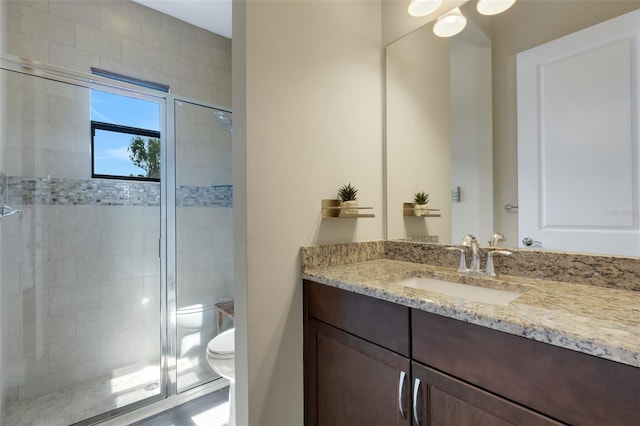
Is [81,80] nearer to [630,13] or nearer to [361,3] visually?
[361,3]

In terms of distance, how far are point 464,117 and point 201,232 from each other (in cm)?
203

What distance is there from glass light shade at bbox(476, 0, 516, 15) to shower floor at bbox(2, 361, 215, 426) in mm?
2697

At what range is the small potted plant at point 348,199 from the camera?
1358 millimetres

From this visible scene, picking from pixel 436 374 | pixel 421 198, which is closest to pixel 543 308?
pixel 436 374

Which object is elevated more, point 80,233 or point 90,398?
point 80,233

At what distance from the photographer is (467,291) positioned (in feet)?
3.85

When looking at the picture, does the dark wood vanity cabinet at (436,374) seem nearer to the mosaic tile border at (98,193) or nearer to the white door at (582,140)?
the white door at (582,140)

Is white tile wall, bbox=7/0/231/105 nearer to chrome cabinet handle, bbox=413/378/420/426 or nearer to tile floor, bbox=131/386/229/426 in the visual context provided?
tile floor, bbox=131/386/229/426

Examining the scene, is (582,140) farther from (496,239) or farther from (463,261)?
(463,261)

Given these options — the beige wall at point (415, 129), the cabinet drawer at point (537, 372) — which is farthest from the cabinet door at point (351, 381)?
the beige wall at point (415, 129)

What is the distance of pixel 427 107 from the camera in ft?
5.25

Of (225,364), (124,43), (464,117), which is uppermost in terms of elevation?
(124,43)

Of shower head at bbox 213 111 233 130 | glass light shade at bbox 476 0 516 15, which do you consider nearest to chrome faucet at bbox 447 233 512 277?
glass light shade at bbox 476 0 516 15

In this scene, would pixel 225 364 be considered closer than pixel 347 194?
No
